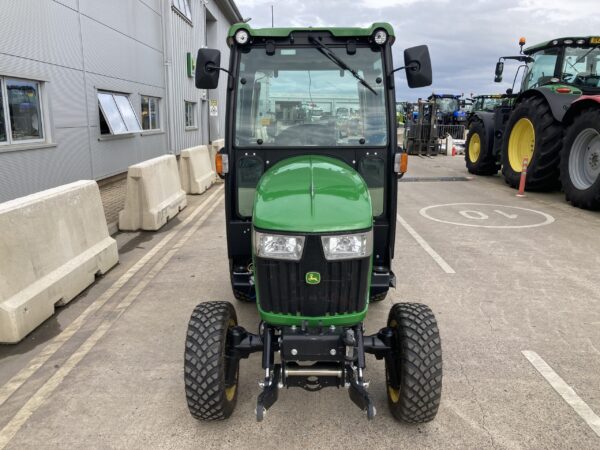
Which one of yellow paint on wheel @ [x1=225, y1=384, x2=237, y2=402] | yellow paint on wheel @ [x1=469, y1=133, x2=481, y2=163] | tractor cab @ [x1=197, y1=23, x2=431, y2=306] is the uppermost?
tractor cab @ [x1=197, y1=23, x2=431, y2=306]

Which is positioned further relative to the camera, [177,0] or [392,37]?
[177,0]

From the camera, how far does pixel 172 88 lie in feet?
54.7

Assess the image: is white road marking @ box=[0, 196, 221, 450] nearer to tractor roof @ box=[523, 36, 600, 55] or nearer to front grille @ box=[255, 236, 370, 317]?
front grille @ box=[255, 236, 370, 317]

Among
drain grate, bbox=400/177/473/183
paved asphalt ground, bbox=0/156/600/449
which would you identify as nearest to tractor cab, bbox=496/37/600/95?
drain grate, bbox=400/177/473/183

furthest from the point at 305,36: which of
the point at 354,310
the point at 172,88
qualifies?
the point at 172,88

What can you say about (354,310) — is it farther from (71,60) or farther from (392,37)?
(71,60)

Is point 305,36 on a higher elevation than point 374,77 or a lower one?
higher

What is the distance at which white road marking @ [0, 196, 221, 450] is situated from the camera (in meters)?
3.04

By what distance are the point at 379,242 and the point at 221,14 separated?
26009mm

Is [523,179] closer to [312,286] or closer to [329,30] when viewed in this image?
[329,30]

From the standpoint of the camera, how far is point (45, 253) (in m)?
4.59

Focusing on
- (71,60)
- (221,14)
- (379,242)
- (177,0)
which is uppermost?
(221,14)

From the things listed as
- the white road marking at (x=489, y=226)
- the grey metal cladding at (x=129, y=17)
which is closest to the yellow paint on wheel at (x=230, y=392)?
the white road marking at (x=489, y=226)

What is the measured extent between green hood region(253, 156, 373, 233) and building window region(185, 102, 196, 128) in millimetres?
17063
